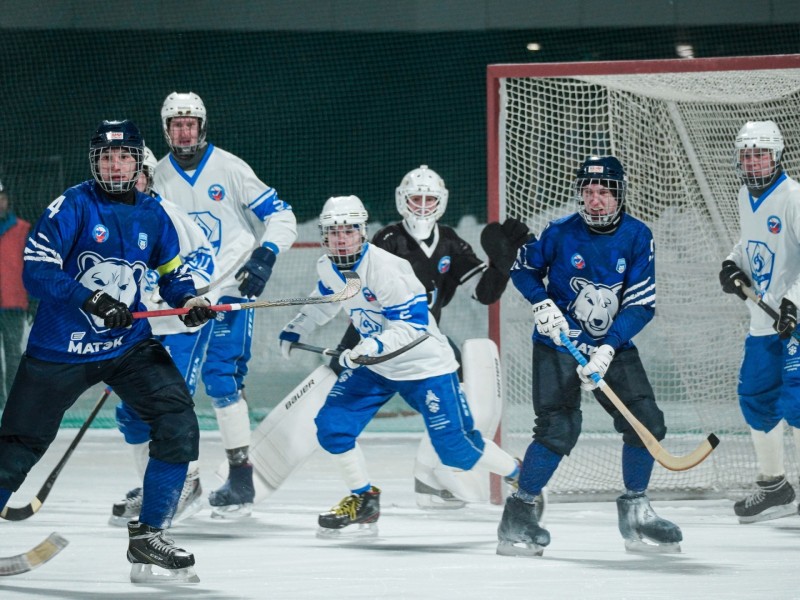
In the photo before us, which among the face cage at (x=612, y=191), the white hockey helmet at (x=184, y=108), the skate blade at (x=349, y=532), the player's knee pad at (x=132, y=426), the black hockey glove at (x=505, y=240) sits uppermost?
the white hockey helmet at (x=184, y=108)

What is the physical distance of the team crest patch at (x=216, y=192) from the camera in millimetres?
4461

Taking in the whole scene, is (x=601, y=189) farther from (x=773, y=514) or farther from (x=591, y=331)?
(x=773, y=514)

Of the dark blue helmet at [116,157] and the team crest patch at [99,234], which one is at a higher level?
the dark blue helmet at [116,157]

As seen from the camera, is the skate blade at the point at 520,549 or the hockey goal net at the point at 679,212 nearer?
the skate blade at the point at 520,549

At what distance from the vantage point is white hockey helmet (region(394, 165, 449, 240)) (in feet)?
14.7

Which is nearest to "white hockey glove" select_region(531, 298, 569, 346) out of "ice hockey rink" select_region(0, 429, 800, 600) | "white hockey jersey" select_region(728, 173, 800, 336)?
"ice hockey rink" select_region(0, 429, 800, 600)

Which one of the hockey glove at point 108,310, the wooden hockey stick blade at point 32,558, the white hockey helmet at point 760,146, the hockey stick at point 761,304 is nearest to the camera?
the hockey glove at point 108,310

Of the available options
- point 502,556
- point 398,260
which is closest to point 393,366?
point 398,260

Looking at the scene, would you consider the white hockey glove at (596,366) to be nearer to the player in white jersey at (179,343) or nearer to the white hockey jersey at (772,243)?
the white hockey jersey at (772,243)

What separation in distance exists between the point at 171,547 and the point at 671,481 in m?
2.37

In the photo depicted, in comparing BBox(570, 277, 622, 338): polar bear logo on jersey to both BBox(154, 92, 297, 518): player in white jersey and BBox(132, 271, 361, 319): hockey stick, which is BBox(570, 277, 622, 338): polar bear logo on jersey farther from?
BBox(154, 92, 297, 518): player in white jersey

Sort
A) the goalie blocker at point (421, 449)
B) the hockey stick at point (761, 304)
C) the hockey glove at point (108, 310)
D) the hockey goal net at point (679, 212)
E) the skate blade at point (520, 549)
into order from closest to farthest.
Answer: the hockey glove at point (108, 310) < the skate blade at point (520, 549) < the hockey stick at point (761, 304) < the goalie blocker at point (421, 449) < the hockey goal net at point (679, 212)

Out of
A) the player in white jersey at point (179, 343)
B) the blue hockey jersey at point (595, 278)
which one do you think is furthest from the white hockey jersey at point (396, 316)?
the player in white jersey at point (179, 343)

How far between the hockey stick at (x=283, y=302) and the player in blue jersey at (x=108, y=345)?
0.13ft
